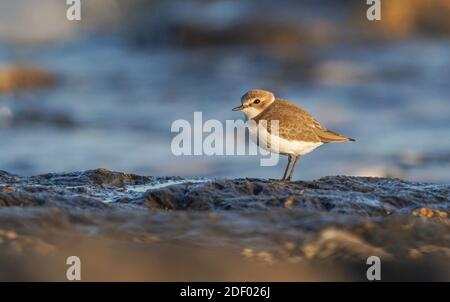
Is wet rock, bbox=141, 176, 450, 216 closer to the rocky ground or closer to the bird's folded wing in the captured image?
the rocky ground

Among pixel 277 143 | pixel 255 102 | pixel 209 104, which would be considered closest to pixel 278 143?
pixel 277 143

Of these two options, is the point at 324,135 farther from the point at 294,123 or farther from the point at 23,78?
the point at 23,78

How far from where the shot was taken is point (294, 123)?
25.5 feet

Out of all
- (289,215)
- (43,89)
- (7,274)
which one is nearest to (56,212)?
(7,274)

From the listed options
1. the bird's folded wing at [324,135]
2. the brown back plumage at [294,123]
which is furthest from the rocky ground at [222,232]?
the bird's folded wing at [324,135]

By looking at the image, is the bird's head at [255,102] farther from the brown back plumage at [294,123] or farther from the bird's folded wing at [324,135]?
the bird's folded wing at [324,135]

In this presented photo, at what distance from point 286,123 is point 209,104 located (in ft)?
43.6

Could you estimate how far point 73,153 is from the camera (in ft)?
55.0

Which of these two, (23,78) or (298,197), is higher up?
(23,78)

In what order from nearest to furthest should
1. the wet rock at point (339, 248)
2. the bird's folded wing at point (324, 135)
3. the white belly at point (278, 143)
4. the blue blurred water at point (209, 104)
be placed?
the wet rock at point (339, 248) < the white belly at point (278, 143) < the bird's folded wing at point (324, 135) < the blue blurred water at point (209, 104)

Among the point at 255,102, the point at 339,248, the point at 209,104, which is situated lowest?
the point at 339,248

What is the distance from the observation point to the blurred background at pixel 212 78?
1664 cm

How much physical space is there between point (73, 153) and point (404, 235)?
452 inches

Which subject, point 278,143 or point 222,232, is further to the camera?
point 278,143
